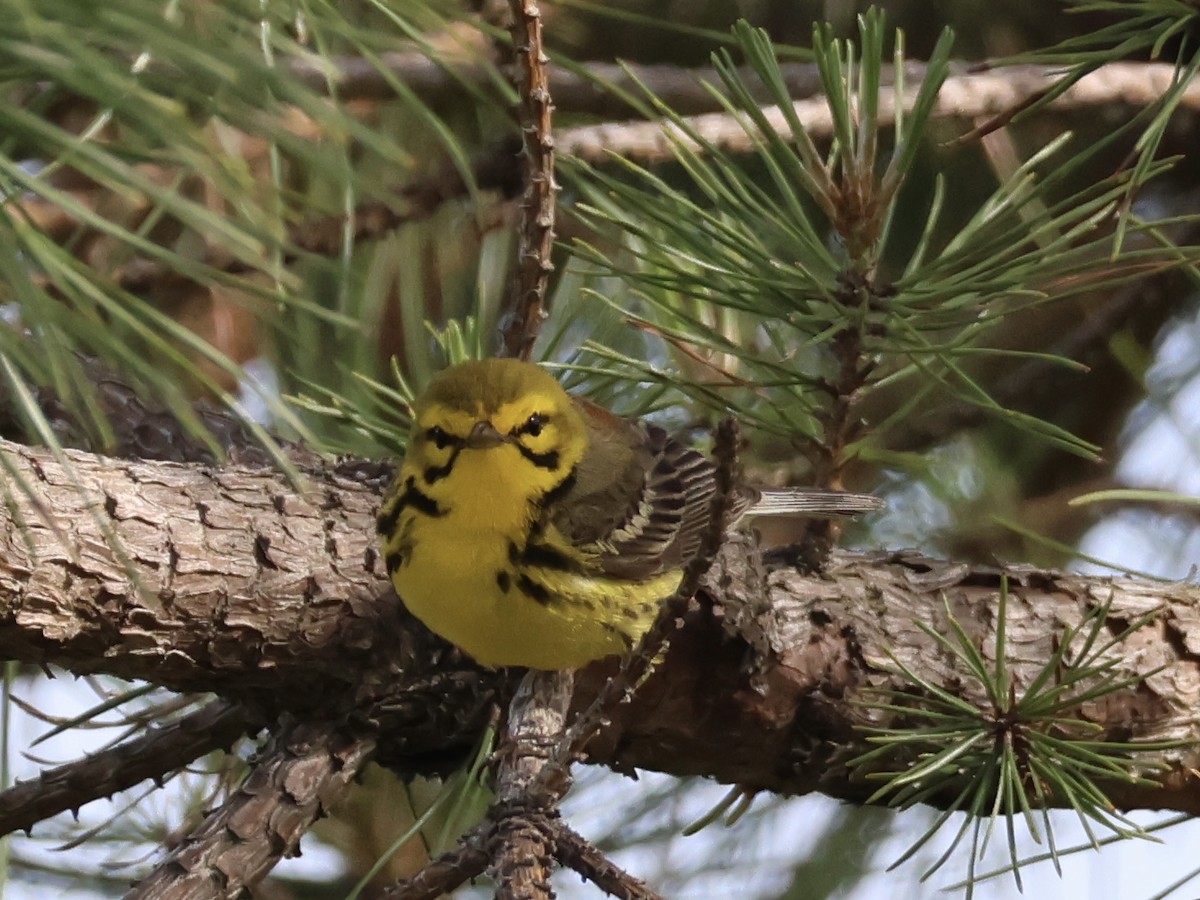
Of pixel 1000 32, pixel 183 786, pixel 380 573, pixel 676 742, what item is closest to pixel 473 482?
pixel 380 573

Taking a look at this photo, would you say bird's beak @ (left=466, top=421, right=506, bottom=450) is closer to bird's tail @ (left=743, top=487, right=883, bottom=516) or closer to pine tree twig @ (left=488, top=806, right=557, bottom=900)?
bird's tail @ (left=743, top=487, right=883, bottom=516)

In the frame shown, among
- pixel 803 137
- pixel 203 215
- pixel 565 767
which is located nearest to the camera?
pixel 203 215

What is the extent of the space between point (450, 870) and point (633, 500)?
2.49 feet

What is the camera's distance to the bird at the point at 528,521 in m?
1.32

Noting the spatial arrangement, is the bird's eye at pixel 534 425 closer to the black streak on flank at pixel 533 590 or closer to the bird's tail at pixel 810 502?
the black streak on flank at pixel 533 590

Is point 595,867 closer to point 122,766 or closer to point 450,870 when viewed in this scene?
point 450,870

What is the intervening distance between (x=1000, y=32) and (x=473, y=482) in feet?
3.53

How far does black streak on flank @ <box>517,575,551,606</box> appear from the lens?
1.39 metres

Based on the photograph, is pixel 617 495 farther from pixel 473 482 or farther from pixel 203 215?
pixel 203 215

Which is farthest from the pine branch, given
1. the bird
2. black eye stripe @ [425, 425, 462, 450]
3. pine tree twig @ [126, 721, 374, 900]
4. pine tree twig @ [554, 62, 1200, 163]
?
pine tree twig @ [554, 62, 1200, 163]

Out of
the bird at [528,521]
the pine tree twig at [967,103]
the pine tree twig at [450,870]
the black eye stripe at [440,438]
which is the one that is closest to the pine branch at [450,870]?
the pine tree twig at [450,870]

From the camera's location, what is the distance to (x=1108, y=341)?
1.81m

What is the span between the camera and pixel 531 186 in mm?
1229

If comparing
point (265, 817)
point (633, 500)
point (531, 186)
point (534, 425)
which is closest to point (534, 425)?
point (534, 425)
